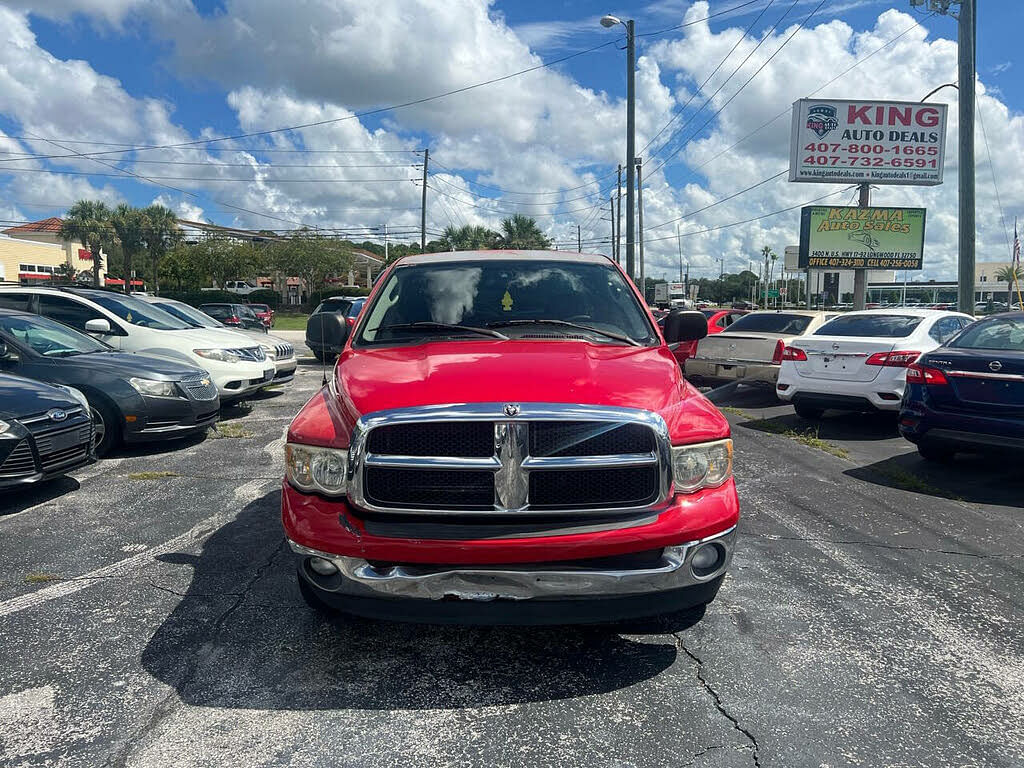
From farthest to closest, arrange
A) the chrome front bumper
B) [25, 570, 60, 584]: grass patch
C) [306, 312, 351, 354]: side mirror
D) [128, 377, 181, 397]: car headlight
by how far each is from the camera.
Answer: [128, 377, 181, 397]: car headlight → [306, 312, 351, 354]: side mirror → [25, 570, 60, 584]: grass patch → the chrome front bumper

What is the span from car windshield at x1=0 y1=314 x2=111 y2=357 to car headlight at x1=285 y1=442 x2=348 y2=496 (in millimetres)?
5451

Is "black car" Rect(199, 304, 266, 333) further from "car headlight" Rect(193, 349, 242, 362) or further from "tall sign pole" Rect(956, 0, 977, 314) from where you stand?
"tall sign pole" Rect(956, 0, 977, 314)

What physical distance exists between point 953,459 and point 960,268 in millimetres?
8538

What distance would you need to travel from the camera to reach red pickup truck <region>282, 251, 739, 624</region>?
2.77 meters

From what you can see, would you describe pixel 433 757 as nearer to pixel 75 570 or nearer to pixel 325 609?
pixel 325 609

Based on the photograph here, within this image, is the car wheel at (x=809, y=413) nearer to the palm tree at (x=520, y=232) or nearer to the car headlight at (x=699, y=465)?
the car headlight at (x=699, y=465)

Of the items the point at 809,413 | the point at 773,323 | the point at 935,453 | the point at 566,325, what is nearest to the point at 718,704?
the point at 566,325

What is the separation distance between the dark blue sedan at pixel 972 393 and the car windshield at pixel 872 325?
78.3 inches

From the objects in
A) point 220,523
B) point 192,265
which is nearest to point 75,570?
point 220,523

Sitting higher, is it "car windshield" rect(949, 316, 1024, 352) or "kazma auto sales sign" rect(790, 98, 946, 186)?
"kazma auto sales sign" rect(790, 98, 946, 186)

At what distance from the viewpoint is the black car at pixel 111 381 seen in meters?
6.93

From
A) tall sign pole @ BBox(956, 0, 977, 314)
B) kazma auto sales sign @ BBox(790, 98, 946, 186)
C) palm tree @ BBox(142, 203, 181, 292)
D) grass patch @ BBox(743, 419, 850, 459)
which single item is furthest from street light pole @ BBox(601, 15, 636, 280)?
palm tree @ BBox(142, 203, 181, 292)

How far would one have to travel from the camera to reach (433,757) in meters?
2.53

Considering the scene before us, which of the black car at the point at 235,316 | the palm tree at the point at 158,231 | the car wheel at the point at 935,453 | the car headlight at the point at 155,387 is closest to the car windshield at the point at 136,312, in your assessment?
the car headlight at the point at 155,387
